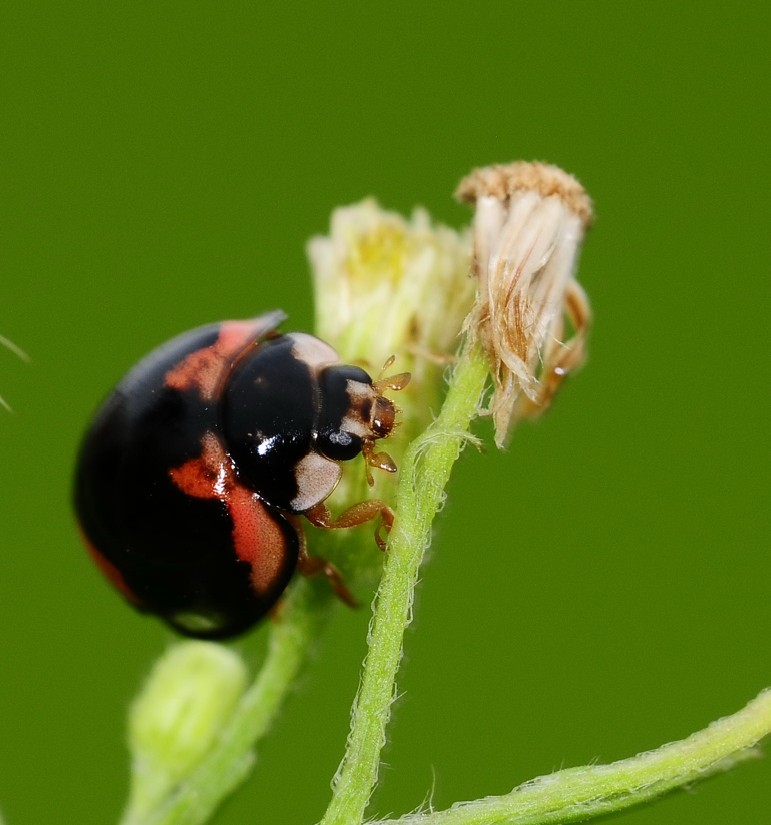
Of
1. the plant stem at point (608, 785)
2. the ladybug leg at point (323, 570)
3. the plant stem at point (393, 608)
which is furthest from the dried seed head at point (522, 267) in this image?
the plant stem at point (608, 785)

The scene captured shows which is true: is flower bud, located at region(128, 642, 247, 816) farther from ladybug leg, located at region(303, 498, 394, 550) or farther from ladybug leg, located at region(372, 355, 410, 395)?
ladybug leg, located at region(372, 355, 410, 395)

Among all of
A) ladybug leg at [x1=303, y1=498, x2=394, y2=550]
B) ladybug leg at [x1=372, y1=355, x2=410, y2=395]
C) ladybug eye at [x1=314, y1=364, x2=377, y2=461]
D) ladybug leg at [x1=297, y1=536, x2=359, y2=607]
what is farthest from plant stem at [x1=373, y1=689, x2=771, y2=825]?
ladybug leg at [x1=372, y1=355, x2=410, y2=395]

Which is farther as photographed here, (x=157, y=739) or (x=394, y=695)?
(x=157, y=739)

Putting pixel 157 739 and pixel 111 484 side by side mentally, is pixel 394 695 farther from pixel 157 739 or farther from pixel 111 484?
pixel 157 739

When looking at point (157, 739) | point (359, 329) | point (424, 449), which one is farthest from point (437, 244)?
point (157, 739)

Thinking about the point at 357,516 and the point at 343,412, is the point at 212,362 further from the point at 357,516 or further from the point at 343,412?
the point at 357,516
